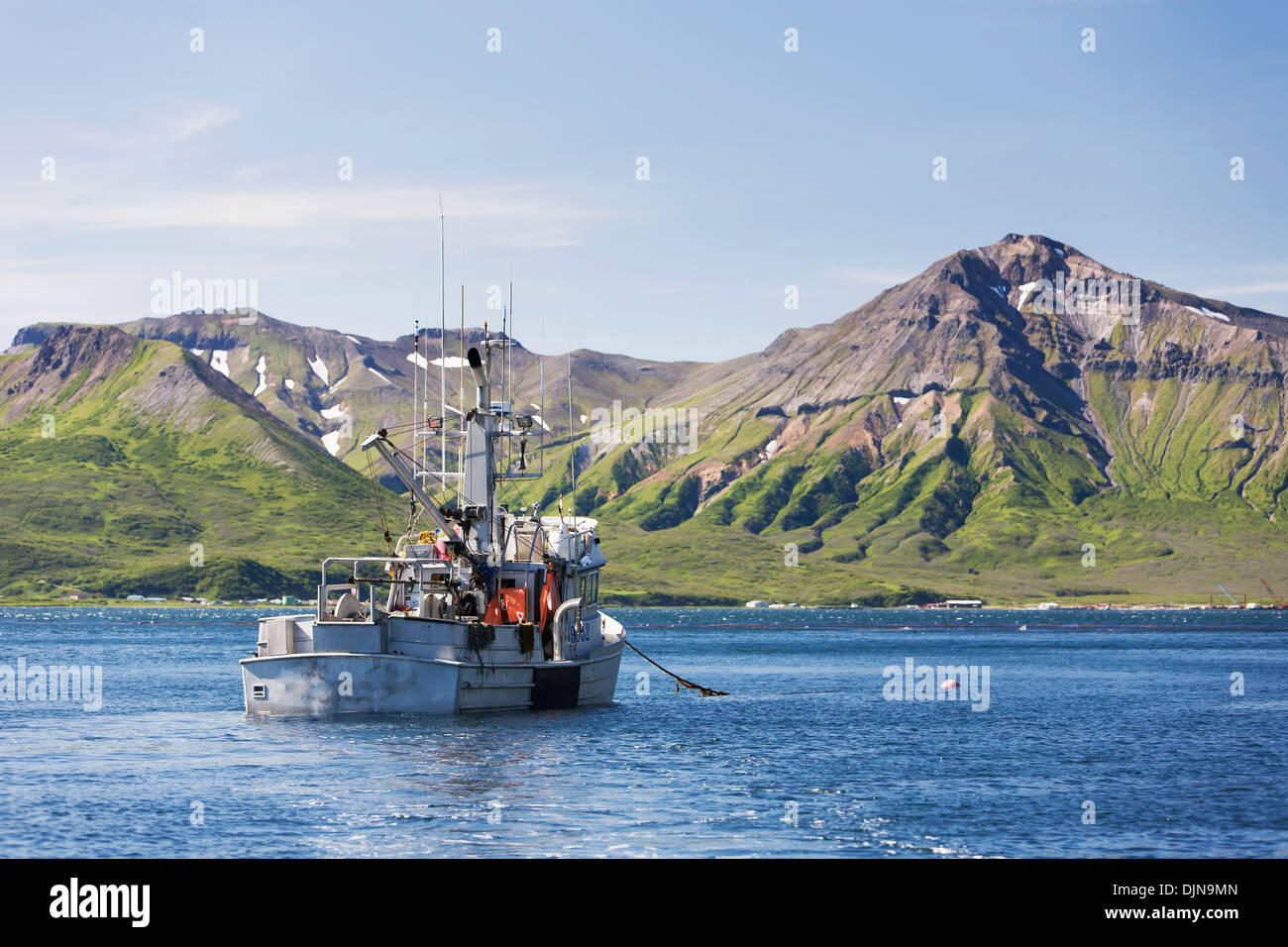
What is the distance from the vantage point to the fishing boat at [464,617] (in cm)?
5588

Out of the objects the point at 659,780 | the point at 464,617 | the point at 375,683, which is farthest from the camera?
the point at 464,617

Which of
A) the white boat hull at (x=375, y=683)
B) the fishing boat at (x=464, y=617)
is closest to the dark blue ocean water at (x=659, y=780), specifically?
the white boat hull at (x=375, y=683)

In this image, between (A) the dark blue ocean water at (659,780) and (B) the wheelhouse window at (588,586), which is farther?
(B) the wheelhouse window at (588,586)

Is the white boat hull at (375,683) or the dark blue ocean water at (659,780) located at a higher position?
the white boat hull at (375,683)

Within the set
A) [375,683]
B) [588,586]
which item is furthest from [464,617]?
[588,586]

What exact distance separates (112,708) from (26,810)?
38.0m

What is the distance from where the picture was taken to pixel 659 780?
152 feet

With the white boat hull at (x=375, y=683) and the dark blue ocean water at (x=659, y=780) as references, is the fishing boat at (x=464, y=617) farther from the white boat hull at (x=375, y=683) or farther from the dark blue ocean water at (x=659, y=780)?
the dark blue ocean water at (x=659, y=780)

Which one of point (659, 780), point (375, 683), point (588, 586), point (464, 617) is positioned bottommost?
point (659, 780)

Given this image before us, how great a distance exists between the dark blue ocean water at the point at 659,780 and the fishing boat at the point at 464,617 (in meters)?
1.41

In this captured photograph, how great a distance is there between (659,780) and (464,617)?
1726cm

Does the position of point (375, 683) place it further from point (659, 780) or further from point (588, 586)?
point (588, 586)

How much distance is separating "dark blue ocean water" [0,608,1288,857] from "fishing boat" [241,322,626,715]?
1409 millimetres

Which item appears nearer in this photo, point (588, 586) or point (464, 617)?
point (464, 617)
